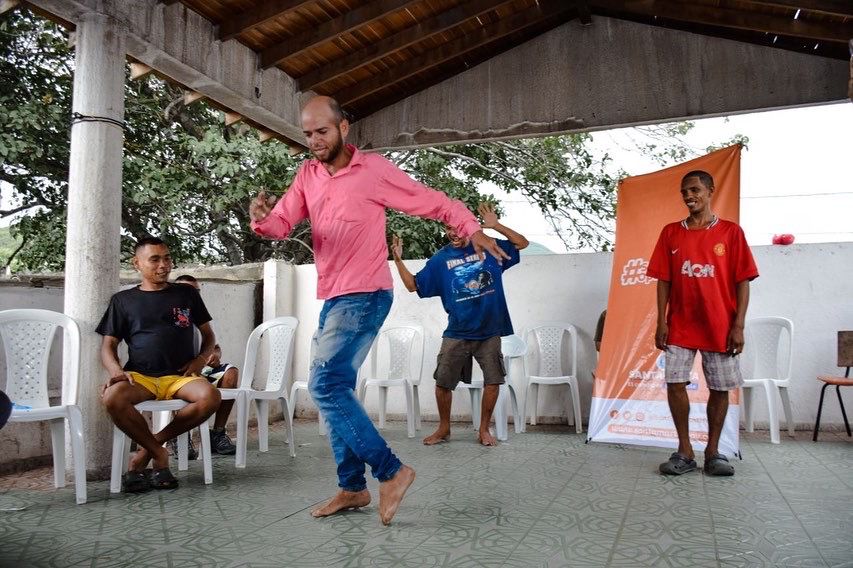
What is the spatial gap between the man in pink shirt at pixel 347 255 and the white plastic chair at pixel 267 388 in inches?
64.1

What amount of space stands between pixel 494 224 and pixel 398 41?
2.77 m

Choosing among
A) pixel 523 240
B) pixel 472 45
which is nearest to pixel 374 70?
pixel 472 45

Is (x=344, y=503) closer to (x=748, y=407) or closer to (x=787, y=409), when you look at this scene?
(x=748, y=407)

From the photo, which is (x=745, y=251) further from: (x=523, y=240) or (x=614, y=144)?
(x=614, y=144)

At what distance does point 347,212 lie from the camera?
10.2ft

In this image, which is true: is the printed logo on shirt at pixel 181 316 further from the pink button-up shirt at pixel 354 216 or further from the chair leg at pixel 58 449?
the pink button-up shirt at pixel 354 216

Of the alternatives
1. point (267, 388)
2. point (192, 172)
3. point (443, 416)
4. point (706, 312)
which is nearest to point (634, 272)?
point (706, 312)

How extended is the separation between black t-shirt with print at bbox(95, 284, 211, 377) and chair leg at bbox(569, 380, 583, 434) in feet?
11.6

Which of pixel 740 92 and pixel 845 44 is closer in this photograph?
pixel 845 44

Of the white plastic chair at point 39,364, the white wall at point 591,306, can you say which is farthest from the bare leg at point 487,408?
the white plastic chair at point 39,364

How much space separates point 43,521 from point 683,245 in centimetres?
378

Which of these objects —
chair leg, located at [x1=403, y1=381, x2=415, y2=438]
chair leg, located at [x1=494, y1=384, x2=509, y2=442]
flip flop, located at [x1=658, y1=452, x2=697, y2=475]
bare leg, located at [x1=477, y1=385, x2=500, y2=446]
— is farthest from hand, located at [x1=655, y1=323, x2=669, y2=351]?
chair leg, located at [x1=403, y1=381, x2=415, y2=438]

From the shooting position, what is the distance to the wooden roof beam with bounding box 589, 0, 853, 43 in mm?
5363

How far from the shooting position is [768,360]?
611cm
